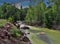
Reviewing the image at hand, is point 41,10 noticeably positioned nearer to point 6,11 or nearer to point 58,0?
point 58,0

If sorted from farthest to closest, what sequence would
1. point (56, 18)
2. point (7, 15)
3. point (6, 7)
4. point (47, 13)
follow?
point (6, 7)
point (7, 15)
point (47, 13)
point (56, 18)

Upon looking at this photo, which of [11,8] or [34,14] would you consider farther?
[11,8]

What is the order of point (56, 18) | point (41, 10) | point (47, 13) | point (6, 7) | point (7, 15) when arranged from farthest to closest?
point (6, 7) → point (7, 15) → point (41, 10) → point (47, 13) → point (56, 18)

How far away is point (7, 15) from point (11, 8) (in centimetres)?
537

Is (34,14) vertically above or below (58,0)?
below

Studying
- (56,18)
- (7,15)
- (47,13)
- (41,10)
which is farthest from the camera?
(7,15)

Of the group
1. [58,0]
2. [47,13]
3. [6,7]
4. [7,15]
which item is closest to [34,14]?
[47,13]

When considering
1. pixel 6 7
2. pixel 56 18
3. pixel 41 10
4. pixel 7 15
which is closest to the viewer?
pixel 56 18

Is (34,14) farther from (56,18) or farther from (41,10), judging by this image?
(56,18)

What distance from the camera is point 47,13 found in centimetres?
5856

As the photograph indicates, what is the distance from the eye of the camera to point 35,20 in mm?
63125

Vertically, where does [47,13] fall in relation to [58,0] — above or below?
below

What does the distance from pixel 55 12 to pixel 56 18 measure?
1.92 meters

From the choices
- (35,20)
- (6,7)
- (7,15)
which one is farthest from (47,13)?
(6,7)
